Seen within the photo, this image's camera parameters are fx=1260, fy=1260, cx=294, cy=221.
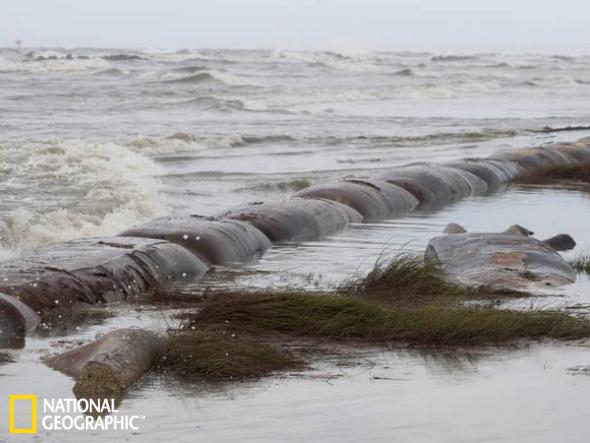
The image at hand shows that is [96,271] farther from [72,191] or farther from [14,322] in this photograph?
[72,191]

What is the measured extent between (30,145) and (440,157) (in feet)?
22.1

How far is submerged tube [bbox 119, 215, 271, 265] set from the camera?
9.73m

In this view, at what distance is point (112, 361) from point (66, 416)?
701mm

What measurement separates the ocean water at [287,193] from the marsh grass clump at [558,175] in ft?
2.24

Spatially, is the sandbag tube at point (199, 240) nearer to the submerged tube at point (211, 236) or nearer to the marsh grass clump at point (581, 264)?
the submerged tube at point (211, 236)

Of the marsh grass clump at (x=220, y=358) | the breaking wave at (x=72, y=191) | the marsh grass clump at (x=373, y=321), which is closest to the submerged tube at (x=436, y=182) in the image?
the breaking wave at (x=72, y=191)

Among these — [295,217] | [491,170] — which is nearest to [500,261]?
[295,217]

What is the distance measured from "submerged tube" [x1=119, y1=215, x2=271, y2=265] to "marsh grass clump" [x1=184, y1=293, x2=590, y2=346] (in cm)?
241

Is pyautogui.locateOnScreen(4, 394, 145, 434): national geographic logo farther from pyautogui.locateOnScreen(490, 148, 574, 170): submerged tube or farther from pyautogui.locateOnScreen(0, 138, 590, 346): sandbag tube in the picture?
pyautogui.locateOnScreen(490, 148, 574, 170): submerged tube

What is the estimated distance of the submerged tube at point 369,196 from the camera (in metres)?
12.5

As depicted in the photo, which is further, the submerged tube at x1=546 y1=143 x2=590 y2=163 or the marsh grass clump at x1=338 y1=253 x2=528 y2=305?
the submerged tube at x1=546 y1=143 x2=590 y2=163

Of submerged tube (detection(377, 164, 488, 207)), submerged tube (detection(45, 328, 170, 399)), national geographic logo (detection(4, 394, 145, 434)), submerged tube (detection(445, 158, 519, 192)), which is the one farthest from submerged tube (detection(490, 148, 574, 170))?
national geographic logo (detection(4, 394, 145, 434))

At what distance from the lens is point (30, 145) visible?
62.1ft

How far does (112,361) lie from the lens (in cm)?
604
